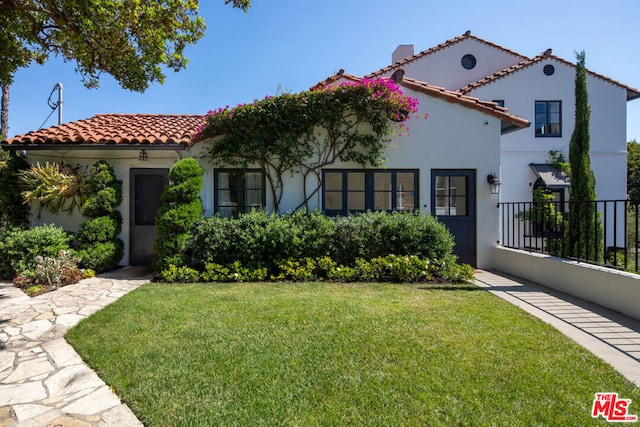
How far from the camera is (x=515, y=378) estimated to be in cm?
288

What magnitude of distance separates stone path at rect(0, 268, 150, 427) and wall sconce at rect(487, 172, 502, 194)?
362 inches

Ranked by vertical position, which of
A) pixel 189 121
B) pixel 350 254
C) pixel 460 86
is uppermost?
pixel 460 86

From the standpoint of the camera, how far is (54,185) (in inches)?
307

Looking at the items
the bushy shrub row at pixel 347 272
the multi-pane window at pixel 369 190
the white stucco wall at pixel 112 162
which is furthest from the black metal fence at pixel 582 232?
the white stucco wall at pixel 112 162

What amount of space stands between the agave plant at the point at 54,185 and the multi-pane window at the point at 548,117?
17.7 metres

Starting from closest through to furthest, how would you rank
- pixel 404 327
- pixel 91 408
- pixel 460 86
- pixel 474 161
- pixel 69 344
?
pixel 91 408, pixel 69 344, pixel 404 327, pixel 474 161, pixel 460 86

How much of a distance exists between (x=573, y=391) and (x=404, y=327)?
70.0 inches

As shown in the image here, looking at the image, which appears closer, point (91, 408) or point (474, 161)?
point (91, 408)

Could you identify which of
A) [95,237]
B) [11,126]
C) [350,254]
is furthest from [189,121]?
[11,126]

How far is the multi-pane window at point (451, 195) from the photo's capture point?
29.1 ft

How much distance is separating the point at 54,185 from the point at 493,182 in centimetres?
1178

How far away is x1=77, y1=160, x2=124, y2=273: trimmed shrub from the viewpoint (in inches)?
301

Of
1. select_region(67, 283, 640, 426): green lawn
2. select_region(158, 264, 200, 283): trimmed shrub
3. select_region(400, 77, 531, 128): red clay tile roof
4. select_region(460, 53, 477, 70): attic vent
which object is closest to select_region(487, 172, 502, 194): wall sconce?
select_region(400, 77, 531, 128): red clay tile roof

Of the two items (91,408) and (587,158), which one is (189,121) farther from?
(587,158)
